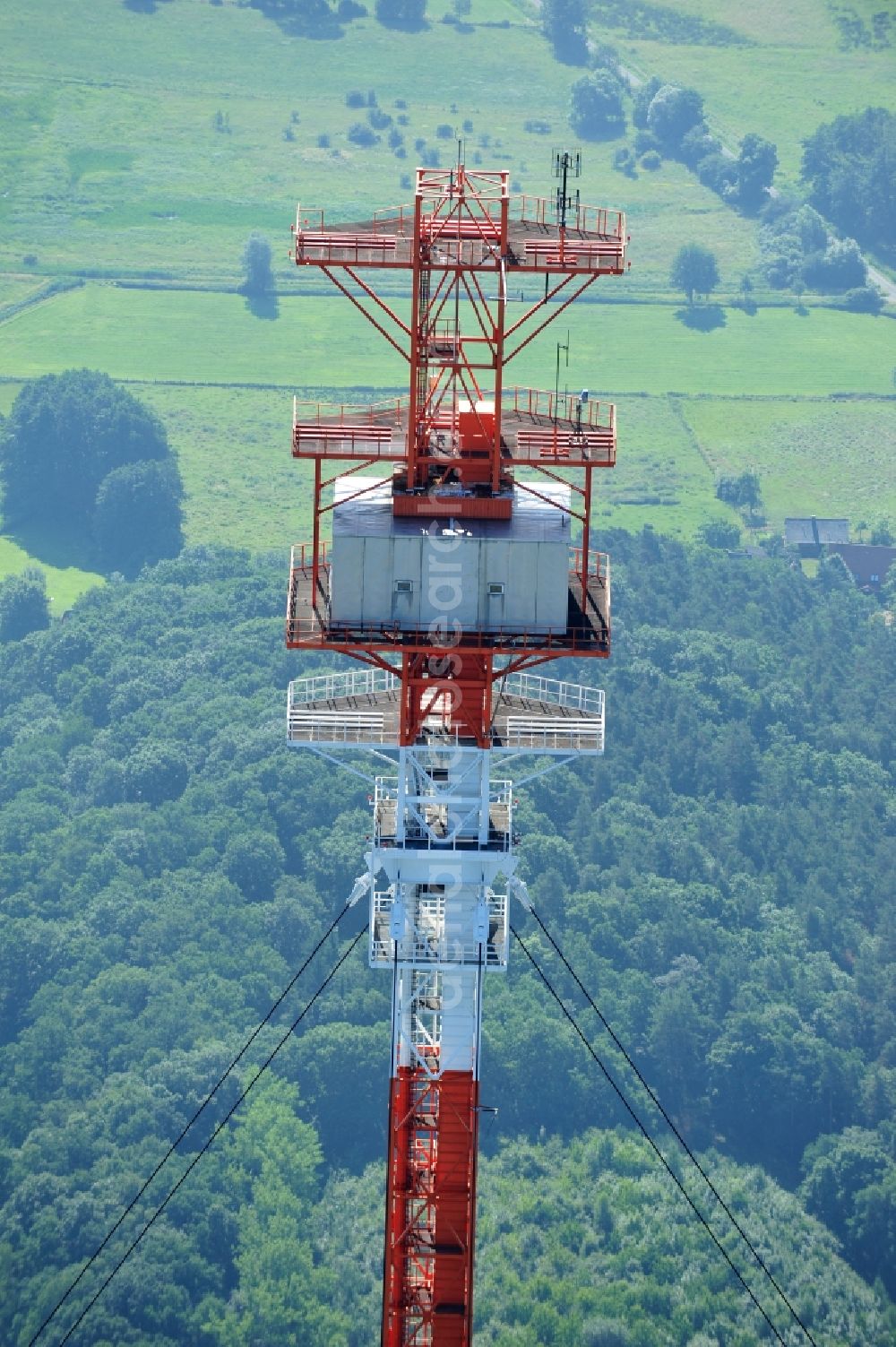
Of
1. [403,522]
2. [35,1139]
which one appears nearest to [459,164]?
[403,522]

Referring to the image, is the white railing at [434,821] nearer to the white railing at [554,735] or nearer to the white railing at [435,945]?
the white railing at [554,735]

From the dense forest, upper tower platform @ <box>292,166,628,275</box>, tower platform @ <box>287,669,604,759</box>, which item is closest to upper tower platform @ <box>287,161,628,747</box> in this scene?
upper tower platform @ <box>292,166,628,275</box>

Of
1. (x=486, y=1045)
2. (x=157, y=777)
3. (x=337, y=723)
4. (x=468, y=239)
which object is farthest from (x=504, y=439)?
(x=157, y=777)

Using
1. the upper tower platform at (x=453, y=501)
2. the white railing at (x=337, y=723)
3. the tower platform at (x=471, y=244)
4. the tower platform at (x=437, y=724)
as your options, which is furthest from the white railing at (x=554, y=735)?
the tower platform at (x=471, y=244)

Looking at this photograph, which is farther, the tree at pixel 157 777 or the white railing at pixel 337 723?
the tree at pixel 157 777

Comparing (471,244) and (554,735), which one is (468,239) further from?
(554,735)

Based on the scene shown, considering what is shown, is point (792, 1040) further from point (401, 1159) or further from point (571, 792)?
point (401, 1159)
